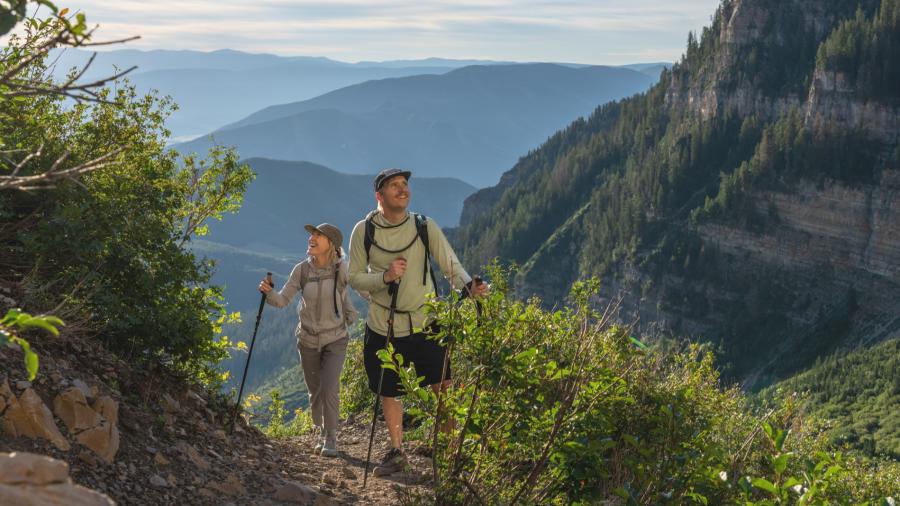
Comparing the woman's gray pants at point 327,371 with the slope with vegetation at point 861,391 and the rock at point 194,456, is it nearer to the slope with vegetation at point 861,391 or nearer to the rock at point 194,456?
the rock at point 194,456

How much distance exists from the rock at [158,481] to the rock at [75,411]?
1.93ft

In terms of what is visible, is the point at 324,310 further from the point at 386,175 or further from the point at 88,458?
the point at 88,458

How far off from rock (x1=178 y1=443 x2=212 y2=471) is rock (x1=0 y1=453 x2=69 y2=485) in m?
4.71

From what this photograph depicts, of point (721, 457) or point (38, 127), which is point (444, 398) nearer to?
point (721, 457)

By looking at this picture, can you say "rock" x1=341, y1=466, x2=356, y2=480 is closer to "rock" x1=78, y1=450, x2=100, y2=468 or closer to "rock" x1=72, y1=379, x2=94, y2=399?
"rock" x1=72, y1=379, x2=94, y2=399

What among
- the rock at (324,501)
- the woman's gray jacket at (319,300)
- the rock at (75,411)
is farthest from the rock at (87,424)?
the woman's gray jacket at (319,300)

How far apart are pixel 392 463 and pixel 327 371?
154 centimetres

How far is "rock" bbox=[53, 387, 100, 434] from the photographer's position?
691 cm

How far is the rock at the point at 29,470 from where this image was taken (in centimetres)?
324

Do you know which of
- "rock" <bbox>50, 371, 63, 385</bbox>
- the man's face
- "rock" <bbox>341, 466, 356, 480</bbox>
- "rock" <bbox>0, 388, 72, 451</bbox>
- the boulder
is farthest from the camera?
"rock" <bbox>341, 466, 356, 480</bbox>

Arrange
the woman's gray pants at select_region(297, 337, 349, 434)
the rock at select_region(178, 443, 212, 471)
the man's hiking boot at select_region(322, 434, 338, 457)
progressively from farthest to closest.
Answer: the man's hiking boot at select_region(322, 434, 338, 457) → the woman's gray pants at select_region(297, 337, 349, 434) → the rock at select_region(178, 443, 212, 471)

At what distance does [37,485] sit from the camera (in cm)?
327

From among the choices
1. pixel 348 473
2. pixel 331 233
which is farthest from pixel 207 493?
pixel 331 233

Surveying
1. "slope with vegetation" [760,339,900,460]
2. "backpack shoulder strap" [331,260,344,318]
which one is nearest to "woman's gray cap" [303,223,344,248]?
"backpack shoulder strap" [331,260,344,318]
